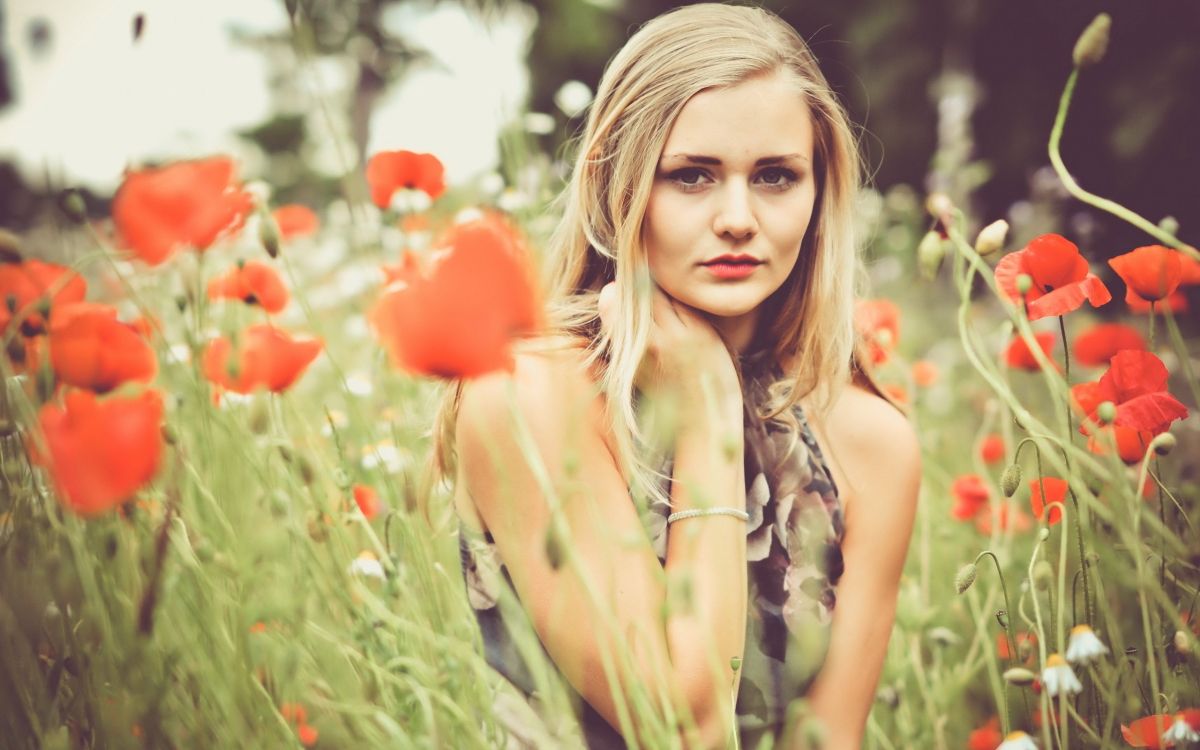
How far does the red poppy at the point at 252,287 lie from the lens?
127 centimetres

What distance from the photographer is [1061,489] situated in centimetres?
115

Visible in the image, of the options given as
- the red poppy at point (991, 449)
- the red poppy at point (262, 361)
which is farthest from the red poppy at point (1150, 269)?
the red poppy at point (262, 361)

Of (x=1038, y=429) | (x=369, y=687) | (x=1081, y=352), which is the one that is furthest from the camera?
(x=1081, y=352)

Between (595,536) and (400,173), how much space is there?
0.80 m

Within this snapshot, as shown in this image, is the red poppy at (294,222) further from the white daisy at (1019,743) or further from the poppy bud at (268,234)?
the white daisy at (1019,743)

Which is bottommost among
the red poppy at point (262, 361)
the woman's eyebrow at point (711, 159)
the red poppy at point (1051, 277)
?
the red poppy at point (262, 361)

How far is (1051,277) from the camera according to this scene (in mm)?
1039

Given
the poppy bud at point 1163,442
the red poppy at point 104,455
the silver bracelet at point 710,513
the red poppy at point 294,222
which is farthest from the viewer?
the red poppy at point 294,222

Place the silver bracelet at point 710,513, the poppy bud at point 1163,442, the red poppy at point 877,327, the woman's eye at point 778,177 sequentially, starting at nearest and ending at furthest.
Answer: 1. the poppy bud at point 1163,442
2. the silver bracelet at point 710,513
3. the woman's eye at point 778,177
4. the red poppy at point 877,327

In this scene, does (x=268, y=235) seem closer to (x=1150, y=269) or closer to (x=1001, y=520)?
(x=1150, y=269)

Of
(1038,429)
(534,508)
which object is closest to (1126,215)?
(1038,429)

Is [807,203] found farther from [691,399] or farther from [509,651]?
[509,651]

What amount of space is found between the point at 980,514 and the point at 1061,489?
2.64 feet

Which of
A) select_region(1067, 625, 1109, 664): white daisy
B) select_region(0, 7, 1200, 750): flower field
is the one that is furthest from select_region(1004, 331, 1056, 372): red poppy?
select_region(1067, 625, 1109, 664): white daisy
